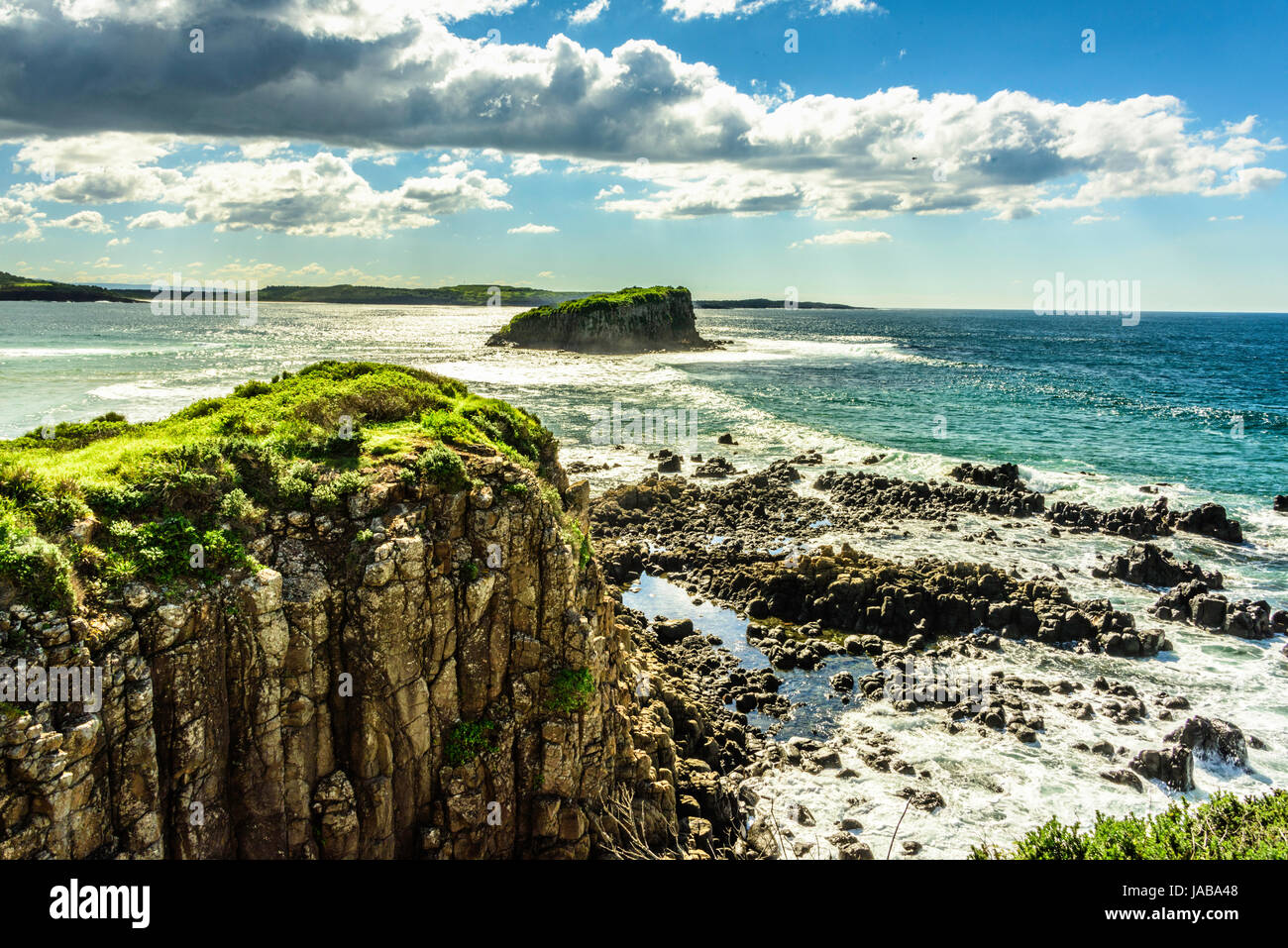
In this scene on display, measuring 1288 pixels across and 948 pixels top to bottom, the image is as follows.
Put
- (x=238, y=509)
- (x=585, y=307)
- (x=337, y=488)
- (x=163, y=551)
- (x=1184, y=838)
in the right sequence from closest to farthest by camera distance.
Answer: (x=163, y=551) < (x=238, y=509) < (x=1184, y=838) < (x=337, y=488) < (x=585, y=307)

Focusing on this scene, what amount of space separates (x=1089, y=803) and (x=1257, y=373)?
114513 millimetres

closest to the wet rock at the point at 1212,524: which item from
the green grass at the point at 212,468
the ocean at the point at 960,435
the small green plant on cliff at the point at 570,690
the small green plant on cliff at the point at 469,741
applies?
the ocean at the point at 960,435

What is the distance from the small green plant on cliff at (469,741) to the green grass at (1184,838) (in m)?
8.28

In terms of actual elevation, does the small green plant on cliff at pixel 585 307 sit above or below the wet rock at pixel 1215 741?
above

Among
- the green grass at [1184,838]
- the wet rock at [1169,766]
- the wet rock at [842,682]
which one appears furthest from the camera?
the wet rock at [842,682]

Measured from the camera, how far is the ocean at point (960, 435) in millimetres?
17609

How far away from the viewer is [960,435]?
56.4 metres

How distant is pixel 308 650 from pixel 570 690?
4105mm

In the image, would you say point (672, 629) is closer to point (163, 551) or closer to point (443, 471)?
point (443, 471)

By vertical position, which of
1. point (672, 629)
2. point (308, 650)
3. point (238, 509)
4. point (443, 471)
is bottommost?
point (672, 629)

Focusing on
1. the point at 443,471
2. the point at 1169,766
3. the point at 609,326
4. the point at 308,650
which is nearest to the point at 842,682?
the point at 1169,766

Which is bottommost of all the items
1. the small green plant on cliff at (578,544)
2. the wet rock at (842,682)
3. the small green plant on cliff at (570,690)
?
the wet rock at (842,682)

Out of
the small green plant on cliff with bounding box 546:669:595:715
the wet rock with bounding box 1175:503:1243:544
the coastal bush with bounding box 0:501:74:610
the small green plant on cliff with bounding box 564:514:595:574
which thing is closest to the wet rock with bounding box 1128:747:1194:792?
the small green plant on cliff with bounding box 546:669:595:715

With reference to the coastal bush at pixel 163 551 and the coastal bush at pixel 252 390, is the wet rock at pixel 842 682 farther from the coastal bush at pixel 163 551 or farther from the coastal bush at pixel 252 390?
the coastal bush at pixel 252 390
